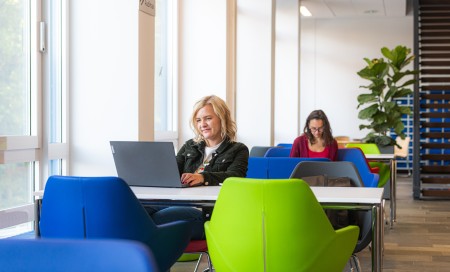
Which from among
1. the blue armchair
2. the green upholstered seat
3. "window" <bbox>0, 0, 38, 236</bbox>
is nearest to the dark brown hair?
"window" <bbox>0, 0, 38, 236</bbox>

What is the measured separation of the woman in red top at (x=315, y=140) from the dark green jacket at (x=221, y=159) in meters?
2.34

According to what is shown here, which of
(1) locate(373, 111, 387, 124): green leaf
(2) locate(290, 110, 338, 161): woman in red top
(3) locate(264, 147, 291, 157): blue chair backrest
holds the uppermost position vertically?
(1) locate(373, 111, 387, 124): green leaf

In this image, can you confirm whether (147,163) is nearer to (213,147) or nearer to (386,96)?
(213,147)

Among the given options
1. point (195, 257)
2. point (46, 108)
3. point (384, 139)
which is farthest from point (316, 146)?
point (384, 139)

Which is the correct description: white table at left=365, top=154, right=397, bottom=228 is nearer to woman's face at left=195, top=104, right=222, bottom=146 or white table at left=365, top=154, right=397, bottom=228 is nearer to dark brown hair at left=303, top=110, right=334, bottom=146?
dark brown hair at left=303, top=110, right=334, bottom=146

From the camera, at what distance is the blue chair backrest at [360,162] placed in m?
5.26

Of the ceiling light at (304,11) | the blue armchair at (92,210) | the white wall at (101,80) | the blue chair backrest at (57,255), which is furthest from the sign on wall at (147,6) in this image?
the ceiling light at (304,11)

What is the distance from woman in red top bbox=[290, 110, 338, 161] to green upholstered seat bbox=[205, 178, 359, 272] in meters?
3.63

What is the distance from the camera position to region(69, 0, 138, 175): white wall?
18.1 feet

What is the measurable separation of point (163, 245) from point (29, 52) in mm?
2316

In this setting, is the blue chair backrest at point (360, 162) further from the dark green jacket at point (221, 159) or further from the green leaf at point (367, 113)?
the green leaf at point (367, 113)

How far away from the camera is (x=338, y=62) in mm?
16141

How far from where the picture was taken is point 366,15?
1580 cm

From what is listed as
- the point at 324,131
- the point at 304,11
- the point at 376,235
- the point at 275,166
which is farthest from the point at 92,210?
the point at 304,11
